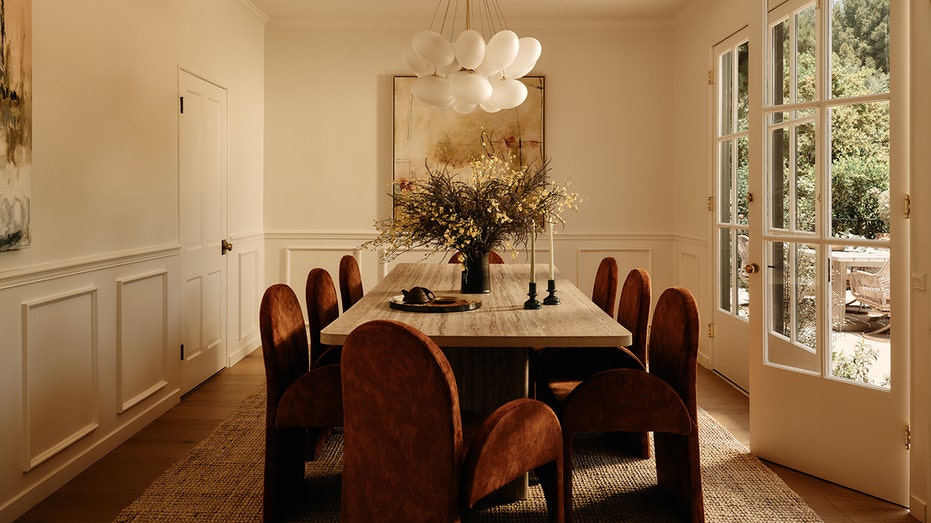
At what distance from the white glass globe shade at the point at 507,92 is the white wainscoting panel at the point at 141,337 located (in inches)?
84.2

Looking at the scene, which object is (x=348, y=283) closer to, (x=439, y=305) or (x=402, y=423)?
(x=439, y=305)

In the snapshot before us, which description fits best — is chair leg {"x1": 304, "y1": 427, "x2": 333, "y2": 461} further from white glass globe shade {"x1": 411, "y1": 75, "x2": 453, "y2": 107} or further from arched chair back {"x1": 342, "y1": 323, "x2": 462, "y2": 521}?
white glass globe shade {"x1": 411, "y1": 75, "x2": 453, "y2": 107}

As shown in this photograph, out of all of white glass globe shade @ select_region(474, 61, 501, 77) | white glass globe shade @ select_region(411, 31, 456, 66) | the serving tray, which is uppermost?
white glass globe shade @ select_region(411, 31, 456, 66)

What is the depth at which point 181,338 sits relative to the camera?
4.57 metres

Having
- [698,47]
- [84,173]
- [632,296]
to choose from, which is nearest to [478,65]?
[632,296]

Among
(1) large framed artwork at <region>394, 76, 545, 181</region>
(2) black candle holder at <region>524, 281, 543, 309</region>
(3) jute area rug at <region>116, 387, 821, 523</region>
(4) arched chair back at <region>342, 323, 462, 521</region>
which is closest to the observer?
(4) arched chair back at <region>342, 323, 462, 521</region>

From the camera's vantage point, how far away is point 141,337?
13.1 ft

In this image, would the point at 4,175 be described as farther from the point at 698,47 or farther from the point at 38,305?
the point at 698,47

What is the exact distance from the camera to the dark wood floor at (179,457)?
2.88m

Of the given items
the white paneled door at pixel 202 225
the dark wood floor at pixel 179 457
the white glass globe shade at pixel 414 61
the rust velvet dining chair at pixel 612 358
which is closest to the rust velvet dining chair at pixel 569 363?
the rust velvet dining chair at pixel 612 358

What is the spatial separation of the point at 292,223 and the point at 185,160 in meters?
1.92

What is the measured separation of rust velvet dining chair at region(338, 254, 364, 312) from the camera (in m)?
4.06

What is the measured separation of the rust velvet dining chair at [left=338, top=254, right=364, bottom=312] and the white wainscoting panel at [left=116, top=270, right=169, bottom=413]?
106 centimetres

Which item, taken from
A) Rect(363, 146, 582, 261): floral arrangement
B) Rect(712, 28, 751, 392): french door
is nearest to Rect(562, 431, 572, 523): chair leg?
Rect(363, 146, 582, 261): floral arrangement
